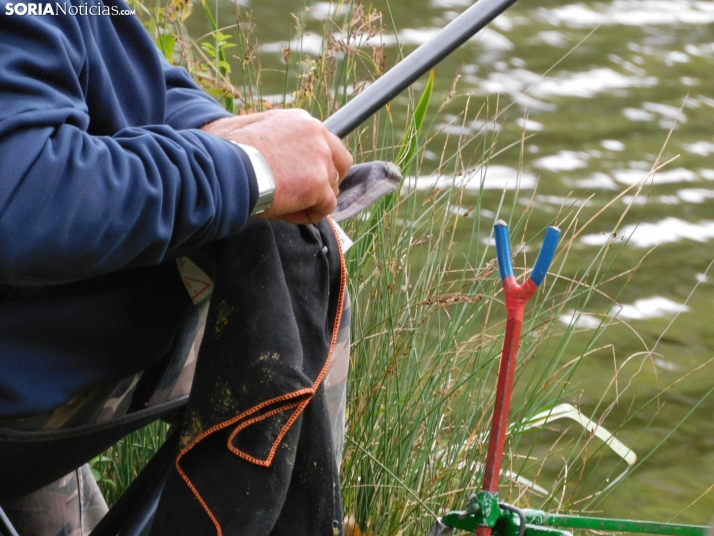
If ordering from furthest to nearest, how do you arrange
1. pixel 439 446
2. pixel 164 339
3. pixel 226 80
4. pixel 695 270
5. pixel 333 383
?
pixel 695 270 < pixel 226 80 < pixel 439 446 < pixel 333 383 < pixel 164 339

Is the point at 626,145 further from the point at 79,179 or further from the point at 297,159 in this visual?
the point at 79,179

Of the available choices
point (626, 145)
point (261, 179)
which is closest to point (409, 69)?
point (261, 179)

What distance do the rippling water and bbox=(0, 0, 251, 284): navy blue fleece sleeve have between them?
1.89m

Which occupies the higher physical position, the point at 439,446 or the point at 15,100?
the point at 15,100

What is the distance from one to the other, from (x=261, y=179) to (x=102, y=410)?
40cm

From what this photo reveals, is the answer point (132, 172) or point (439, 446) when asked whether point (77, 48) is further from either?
point (439, 446)

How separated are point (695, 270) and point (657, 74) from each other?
1941mm

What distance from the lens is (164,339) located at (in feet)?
4.22

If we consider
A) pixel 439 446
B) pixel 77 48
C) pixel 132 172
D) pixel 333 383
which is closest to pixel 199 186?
pixel 132 172

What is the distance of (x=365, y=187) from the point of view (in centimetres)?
130

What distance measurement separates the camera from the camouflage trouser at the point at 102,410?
1235 mm

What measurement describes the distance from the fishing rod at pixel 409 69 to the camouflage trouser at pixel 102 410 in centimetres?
24

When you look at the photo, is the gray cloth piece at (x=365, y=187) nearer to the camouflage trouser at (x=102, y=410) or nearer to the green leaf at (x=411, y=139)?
the camouflage trouser at (x=102, y=410)

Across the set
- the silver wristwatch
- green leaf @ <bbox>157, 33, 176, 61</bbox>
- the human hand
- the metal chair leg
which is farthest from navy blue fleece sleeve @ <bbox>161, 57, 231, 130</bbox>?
green leaf @ <bbox>157, 33, 176, 61</bbox>
